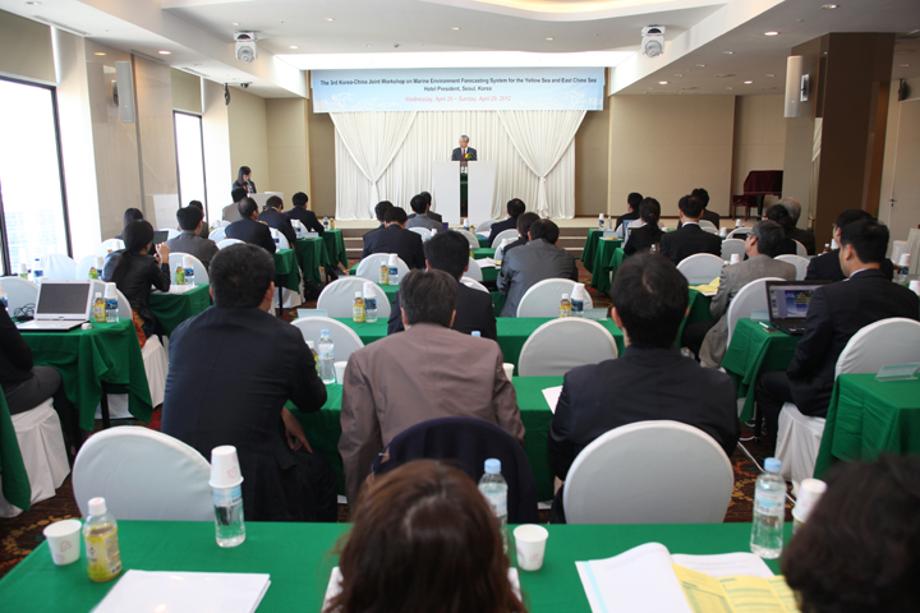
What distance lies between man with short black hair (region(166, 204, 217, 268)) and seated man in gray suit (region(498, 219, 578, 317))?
2.70 m

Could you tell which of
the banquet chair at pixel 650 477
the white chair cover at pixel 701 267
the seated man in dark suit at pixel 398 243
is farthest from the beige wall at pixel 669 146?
the banquet chair at pixel 650 477

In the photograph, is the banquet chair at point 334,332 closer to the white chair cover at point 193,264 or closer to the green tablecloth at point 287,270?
the white chair cover at point 193,264

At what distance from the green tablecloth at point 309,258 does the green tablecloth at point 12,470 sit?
19.7ft

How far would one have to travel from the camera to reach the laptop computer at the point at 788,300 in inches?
154

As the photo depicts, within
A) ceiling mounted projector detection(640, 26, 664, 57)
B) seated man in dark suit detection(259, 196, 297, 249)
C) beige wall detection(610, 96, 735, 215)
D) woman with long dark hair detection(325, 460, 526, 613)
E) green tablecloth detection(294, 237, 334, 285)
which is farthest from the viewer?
beige wall detection(610, 96, 735, 215)

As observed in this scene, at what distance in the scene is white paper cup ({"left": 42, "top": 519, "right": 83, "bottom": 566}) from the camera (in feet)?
5.12

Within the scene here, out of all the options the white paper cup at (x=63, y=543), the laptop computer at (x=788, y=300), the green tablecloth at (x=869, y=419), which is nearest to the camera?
the white paper cup at (x=63, y=543)

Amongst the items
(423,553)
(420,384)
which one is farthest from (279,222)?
(423,553)

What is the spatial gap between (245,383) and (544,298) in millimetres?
2591

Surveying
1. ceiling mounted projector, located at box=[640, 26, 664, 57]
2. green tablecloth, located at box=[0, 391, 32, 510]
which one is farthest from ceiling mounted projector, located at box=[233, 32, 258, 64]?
green tablecloth, located at box=[0, 391, 32, 510]

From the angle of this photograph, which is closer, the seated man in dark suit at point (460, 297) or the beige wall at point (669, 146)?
the seated man in dark suit at point (460, 297)

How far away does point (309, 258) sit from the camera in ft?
29.8

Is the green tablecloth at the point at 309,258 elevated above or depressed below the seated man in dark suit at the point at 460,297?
below

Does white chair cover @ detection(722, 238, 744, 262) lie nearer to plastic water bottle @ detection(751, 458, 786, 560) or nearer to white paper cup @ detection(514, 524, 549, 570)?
plastic water bottle @ detection(751, 458, 786, 560)
